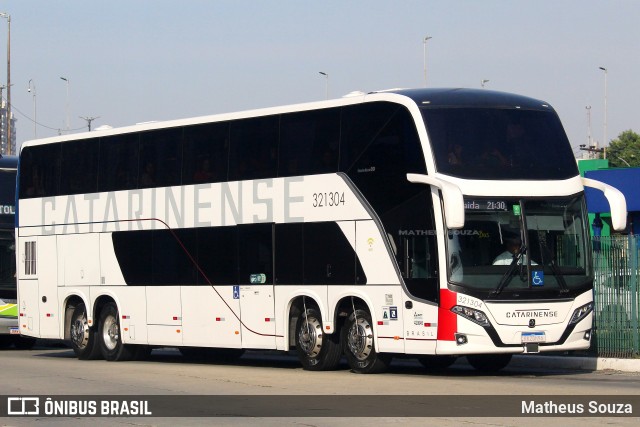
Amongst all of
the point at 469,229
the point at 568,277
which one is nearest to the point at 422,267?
the point at 469,229

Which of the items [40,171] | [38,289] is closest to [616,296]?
[38,289]

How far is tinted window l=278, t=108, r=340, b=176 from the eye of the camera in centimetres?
2056

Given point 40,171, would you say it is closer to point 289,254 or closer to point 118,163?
point 118,163

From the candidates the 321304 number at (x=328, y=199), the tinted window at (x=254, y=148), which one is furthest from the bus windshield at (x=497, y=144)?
the tinted window at (x=254, y=148)

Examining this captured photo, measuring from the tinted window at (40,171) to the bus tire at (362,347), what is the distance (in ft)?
31.0

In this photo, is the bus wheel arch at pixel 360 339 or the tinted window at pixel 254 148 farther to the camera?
the tinted window at pixel 254 148

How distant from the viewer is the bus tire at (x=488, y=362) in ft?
68.3

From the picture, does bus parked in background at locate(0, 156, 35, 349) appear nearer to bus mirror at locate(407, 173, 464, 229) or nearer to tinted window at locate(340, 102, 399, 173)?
tinted window at locate(340, 102, 399, 173)

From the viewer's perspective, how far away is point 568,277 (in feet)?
62.2

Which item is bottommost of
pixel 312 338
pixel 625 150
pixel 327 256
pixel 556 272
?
pixel 312 338

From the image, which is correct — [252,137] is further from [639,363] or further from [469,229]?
[639,363]

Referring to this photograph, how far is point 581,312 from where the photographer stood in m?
19.1

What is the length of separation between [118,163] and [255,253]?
469cm

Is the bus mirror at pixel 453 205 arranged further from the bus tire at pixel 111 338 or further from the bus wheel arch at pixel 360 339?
the bus tire at pixel 111 338
